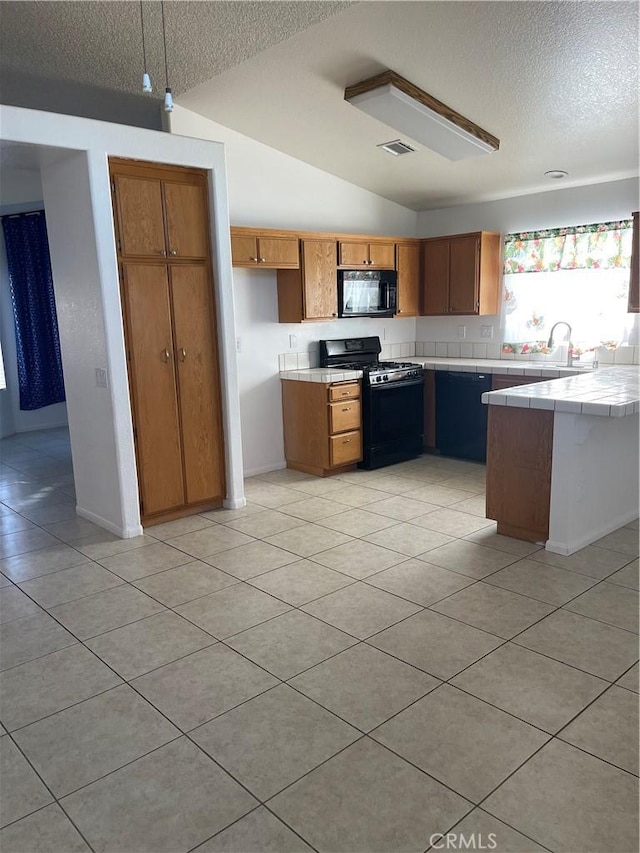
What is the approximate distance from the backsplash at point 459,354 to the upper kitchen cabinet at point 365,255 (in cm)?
82

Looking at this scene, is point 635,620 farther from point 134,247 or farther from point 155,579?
point 134,247

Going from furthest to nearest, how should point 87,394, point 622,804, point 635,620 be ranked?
point 87,394
point 635,620
point 622,804

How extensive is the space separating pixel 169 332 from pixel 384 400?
207 centimetres

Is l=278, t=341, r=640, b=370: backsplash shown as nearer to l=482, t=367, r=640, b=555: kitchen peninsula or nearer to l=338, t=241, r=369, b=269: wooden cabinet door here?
l=338, t=241, r=369, b=269: wooden cabinet door

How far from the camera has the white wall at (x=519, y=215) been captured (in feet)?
16.5

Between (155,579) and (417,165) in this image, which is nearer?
(155,579)

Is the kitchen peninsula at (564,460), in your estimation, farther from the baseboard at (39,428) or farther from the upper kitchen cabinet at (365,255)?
the baseboard at (39,428)

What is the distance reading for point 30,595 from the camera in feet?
10.4

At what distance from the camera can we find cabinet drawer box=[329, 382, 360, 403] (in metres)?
5.07

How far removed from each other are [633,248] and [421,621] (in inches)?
143

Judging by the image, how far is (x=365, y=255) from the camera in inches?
220

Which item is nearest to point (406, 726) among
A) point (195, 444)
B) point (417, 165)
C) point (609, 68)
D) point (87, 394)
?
point (195, 444)

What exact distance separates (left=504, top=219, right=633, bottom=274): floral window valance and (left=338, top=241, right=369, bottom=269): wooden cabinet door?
4.30ft

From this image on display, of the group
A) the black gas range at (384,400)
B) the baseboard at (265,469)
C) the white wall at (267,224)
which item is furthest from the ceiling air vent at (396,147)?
the baseboard at (265,469)
